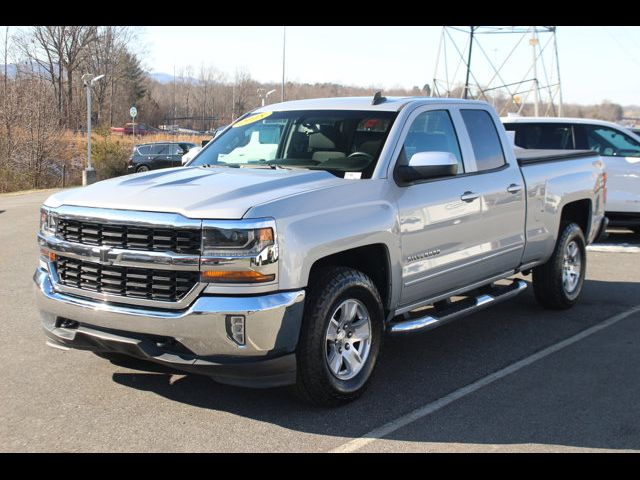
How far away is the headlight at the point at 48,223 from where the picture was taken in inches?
186

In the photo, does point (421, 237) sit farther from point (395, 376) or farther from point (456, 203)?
point (395, 376)

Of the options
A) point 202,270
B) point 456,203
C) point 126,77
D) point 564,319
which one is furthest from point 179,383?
point 126,77

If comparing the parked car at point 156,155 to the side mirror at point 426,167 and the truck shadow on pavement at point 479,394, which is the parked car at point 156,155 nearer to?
the truck shadow on pavement at point 479,394

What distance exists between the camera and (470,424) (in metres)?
4.45

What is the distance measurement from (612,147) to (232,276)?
9.92m

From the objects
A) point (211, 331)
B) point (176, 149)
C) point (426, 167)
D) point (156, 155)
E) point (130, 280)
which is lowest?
point (156, 155)

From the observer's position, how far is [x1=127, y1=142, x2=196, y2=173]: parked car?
3362 cm

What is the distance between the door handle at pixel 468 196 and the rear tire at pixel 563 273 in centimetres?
186

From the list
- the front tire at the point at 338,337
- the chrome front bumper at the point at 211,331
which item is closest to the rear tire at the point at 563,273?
the front tire at the point at 338,337

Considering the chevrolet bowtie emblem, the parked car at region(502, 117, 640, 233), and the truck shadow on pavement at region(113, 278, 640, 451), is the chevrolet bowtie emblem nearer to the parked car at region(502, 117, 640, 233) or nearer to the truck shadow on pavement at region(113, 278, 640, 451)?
the truck shadow on pavement at region(113, 278, 640, 451)

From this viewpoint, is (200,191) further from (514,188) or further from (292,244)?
(514,188)

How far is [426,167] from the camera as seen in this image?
5.14 metres

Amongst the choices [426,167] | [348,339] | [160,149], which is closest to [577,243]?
[426,167]

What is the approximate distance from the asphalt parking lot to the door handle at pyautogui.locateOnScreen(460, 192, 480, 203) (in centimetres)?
124
